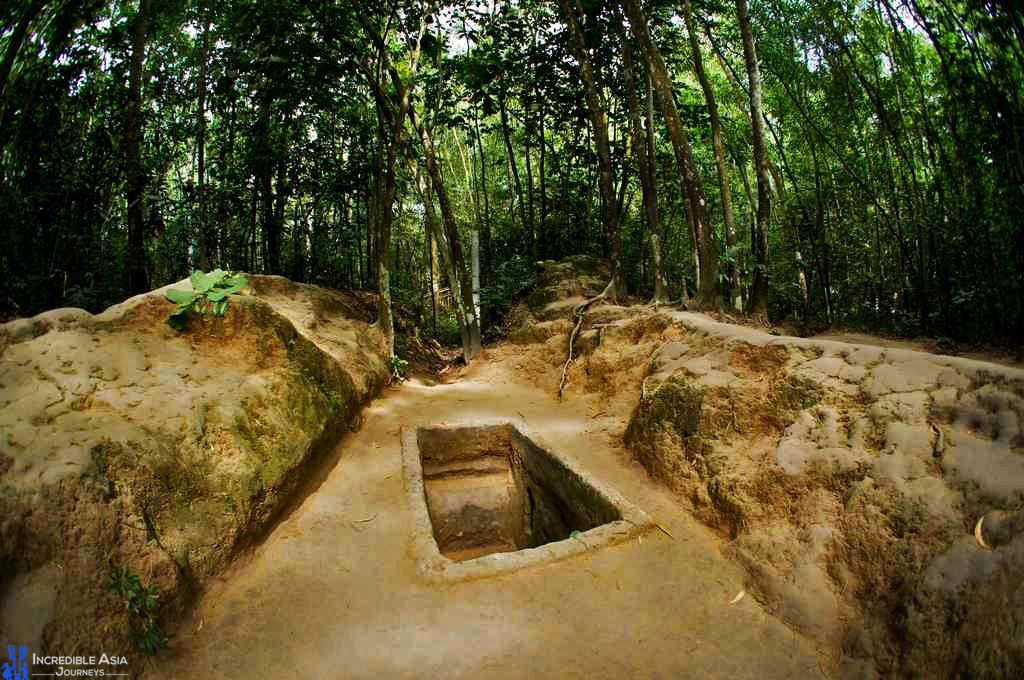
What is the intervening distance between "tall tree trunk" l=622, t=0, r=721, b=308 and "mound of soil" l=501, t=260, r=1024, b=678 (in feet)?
5.87

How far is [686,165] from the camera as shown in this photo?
5570mm

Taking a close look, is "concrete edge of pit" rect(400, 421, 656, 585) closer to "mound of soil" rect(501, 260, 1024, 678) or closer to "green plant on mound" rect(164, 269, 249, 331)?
"mound of soil" rect(501, 260, 1024, 678)

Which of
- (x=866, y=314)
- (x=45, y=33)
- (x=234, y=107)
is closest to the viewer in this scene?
(x=45, y=33)

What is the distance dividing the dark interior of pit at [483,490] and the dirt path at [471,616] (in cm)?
136

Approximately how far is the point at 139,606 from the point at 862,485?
3232 millimetres

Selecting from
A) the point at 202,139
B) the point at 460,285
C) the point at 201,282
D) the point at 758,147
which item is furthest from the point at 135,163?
the point at 758,147

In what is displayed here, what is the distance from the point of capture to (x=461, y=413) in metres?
5.27

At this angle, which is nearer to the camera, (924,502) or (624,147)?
(924,502)

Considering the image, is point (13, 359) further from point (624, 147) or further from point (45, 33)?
point (624, 147)

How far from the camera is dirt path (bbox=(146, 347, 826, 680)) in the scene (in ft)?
6.51

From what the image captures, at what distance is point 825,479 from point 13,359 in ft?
14.4

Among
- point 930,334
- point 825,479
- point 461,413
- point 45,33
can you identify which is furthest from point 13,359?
point 930,334

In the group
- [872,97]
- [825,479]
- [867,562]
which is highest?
→ [872,97]

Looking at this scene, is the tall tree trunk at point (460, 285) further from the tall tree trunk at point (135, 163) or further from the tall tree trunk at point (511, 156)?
the tall tree trunk at point (135, 163)
